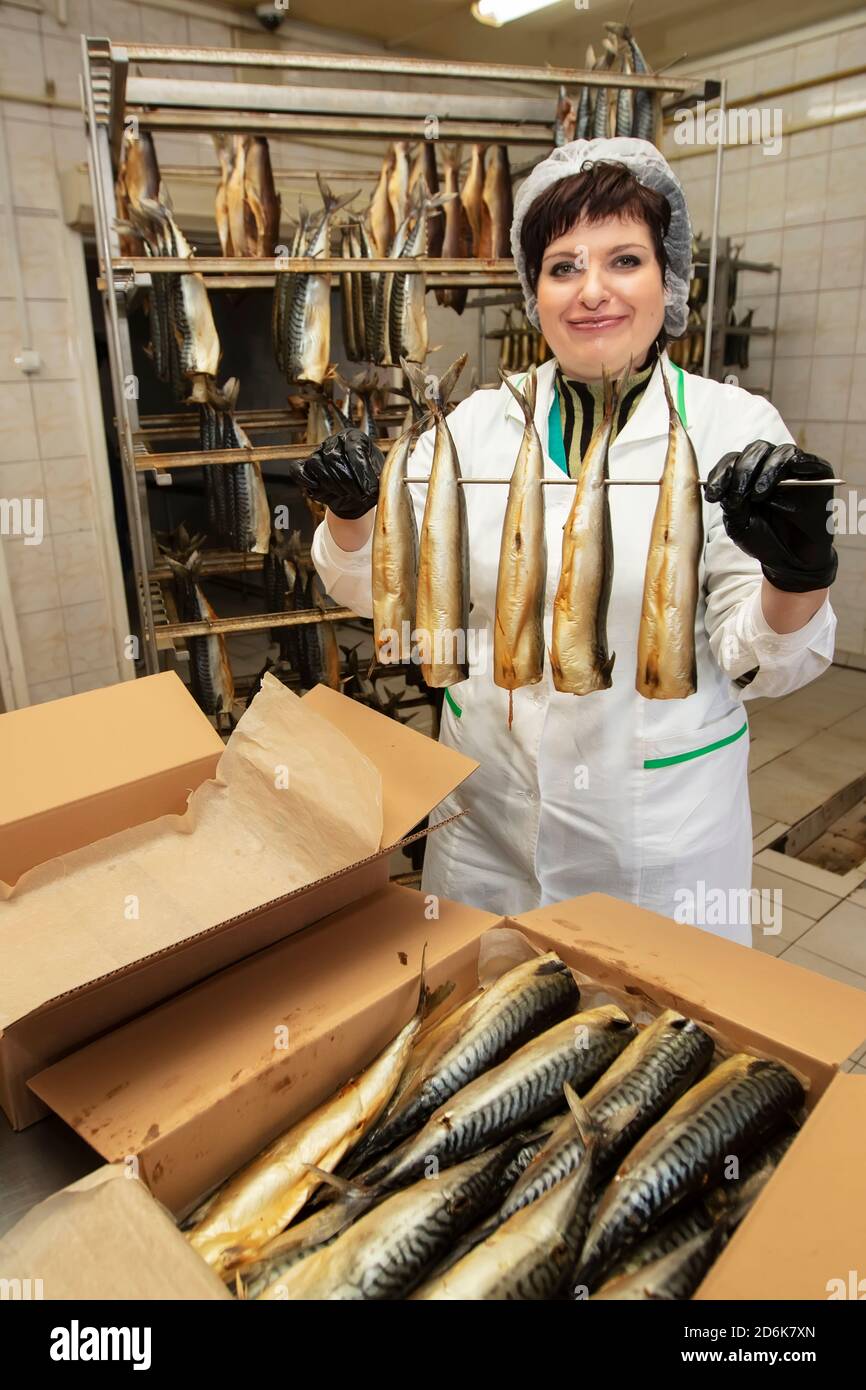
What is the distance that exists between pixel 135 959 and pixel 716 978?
2.49ft

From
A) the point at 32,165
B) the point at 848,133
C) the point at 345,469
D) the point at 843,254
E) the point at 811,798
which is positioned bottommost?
the point at 811,798

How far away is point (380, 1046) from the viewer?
45.5 inches

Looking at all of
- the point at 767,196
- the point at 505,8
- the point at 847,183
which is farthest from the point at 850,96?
the point at 505,8

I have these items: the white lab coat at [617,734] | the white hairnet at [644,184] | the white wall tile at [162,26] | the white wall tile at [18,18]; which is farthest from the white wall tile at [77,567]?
the white hairnet at [644,184]

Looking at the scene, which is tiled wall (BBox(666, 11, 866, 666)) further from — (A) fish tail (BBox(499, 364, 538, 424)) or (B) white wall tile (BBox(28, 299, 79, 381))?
(A) fish tail (BBox(499, 364, 538, 424))

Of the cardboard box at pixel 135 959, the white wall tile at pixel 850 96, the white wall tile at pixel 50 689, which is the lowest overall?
the white wall tile at pixel 50 689

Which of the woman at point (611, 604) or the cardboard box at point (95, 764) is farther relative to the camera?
the woman at point (611, 604)

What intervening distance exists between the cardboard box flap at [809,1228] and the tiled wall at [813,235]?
579 centimetres

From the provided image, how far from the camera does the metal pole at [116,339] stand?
251 cm

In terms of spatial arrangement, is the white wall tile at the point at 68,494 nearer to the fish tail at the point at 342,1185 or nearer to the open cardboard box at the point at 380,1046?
Result: the open cardboard box at the point at 380,1046

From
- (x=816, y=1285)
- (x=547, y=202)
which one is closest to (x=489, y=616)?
(x=547, y=202)

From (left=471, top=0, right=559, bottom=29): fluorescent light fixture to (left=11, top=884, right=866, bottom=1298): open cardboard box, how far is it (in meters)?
5.08

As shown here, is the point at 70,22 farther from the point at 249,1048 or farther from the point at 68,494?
the point at 249,1048

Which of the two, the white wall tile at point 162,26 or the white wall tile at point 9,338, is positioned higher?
the white wall tile at point 162,26
